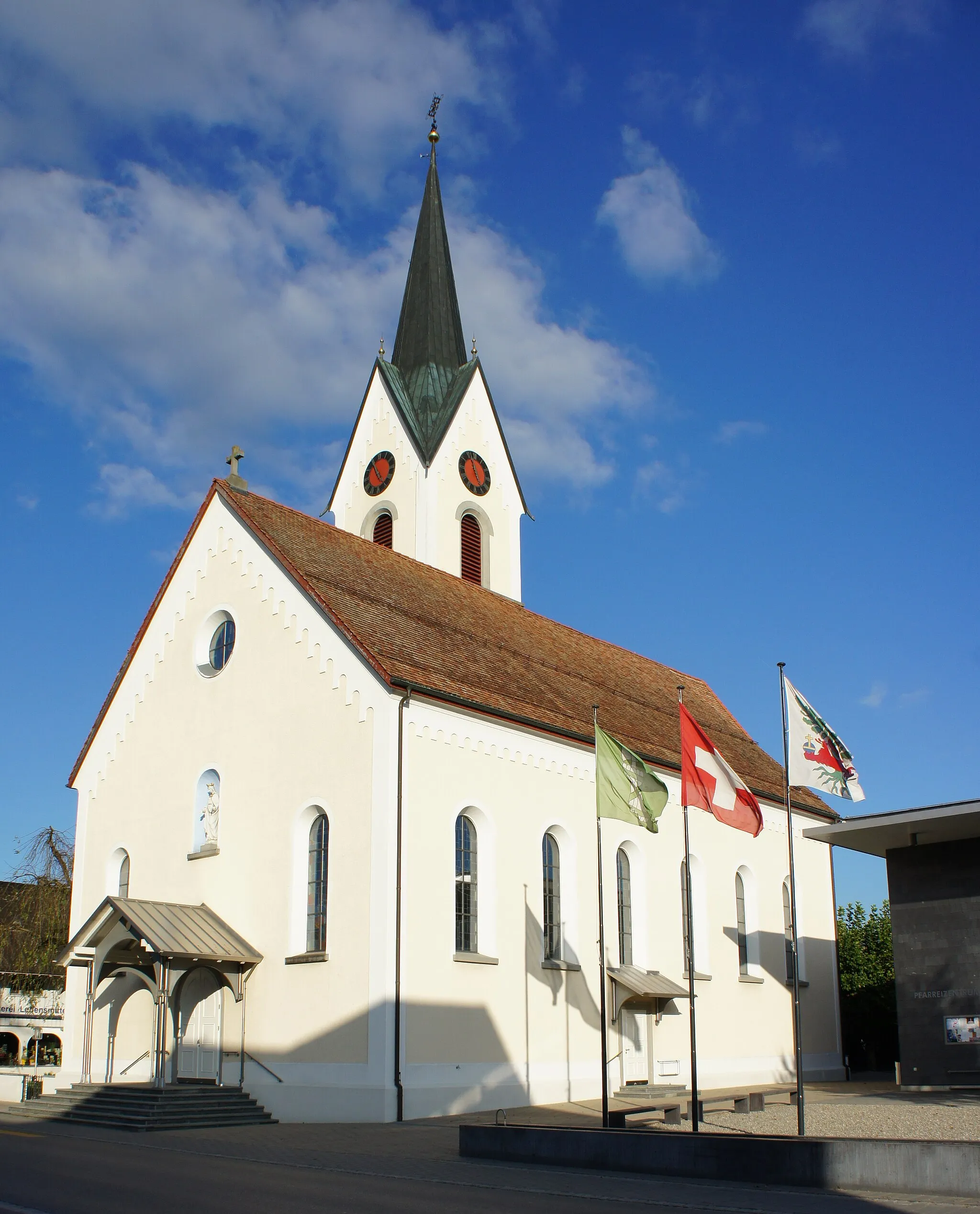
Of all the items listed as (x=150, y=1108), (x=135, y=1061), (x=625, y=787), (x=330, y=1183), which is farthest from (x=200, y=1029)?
(x=330, y=1183)

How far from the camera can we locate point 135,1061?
25031 millimetres

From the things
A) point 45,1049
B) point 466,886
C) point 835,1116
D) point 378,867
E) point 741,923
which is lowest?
point 45,1049

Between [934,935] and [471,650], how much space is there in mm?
11961

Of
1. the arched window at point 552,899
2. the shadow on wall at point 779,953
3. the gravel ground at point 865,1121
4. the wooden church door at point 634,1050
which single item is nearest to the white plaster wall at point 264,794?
the arched window at point 552,899

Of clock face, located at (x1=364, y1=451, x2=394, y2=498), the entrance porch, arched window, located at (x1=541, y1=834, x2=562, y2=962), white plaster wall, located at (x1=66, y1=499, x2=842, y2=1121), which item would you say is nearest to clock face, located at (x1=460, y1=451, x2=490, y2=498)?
clock face, located at (x1=364, y1=451, x2=394, y2=498)

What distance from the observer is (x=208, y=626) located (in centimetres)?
2669

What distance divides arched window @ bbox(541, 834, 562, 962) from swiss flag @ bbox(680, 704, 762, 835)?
7.17 metres

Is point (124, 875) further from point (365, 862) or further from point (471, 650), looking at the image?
point (471, 650)

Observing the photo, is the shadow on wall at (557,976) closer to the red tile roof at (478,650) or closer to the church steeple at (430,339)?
the red tile roof at (478,650)

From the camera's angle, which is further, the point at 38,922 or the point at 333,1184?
the point at 38,922

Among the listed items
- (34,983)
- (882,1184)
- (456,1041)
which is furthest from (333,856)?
(34,983)

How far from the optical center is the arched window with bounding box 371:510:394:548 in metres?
37.7

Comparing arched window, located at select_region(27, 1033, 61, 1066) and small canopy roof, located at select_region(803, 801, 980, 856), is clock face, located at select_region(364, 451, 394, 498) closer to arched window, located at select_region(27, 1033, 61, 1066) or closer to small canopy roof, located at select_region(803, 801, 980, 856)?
small canopy roof, located at select_region(803, 801, 980, 856)

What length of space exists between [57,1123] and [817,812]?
23.5 metres
